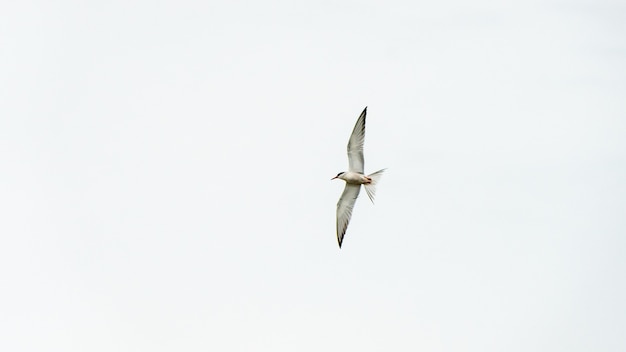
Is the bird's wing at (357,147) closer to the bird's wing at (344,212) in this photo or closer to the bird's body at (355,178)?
the bird's body at (355,178)

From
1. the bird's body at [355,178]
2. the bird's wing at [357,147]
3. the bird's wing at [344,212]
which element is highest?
the bird's wing at [357,147]

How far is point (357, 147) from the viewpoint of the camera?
128 ft

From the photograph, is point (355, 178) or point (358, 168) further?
point (358, 168)

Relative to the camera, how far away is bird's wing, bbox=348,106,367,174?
39.1m

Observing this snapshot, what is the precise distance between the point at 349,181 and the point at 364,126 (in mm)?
1830

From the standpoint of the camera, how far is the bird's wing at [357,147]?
39062 millimetres

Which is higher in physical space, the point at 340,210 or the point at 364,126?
the point at 364,126

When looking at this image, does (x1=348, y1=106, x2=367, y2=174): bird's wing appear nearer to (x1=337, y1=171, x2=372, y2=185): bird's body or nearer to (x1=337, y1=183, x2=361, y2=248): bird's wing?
(x1=337, y1=171, x2=372, y2=185): bird's body

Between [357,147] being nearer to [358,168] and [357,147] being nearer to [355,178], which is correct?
[358,168]

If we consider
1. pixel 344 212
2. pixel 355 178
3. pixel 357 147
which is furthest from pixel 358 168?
pixel 344 212

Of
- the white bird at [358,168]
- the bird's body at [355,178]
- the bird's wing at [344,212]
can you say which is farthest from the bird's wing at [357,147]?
the bird's wing at [344,212]

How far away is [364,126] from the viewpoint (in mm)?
39250

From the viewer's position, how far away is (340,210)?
134 feet

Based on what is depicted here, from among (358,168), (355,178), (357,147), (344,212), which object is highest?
(357,147)
